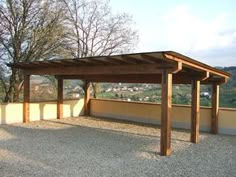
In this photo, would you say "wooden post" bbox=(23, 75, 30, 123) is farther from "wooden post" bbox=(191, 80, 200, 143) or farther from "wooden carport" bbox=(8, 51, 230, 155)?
"wooden post" bbox=(191, 80, 200, 143)

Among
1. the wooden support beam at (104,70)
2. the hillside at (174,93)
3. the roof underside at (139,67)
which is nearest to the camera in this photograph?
the roof underside at (139,67)

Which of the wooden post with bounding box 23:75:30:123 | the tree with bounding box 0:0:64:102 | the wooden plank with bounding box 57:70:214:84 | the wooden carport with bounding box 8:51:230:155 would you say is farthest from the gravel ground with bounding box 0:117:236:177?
the tree with bounding box 0:0:64:102

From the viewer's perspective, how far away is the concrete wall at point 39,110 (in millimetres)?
11539

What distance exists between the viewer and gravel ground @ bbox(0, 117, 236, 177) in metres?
5.67

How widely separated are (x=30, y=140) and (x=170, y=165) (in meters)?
4.44

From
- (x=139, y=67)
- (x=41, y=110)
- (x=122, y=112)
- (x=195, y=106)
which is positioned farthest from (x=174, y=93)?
(x=139, y=67)

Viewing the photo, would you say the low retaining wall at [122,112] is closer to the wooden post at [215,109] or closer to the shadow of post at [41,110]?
the shadow of post at [41,110]

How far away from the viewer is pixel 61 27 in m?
14.2

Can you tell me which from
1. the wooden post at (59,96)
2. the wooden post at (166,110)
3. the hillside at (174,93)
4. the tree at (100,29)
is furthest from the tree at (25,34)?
the wooden post at (166,110)

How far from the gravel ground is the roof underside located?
2.04 m

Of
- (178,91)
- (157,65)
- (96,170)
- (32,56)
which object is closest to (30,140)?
(96,170)

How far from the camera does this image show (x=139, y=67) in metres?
7.77

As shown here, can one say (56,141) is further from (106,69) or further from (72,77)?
(72,77)

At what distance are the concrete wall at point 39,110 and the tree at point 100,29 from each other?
9.60 feet
